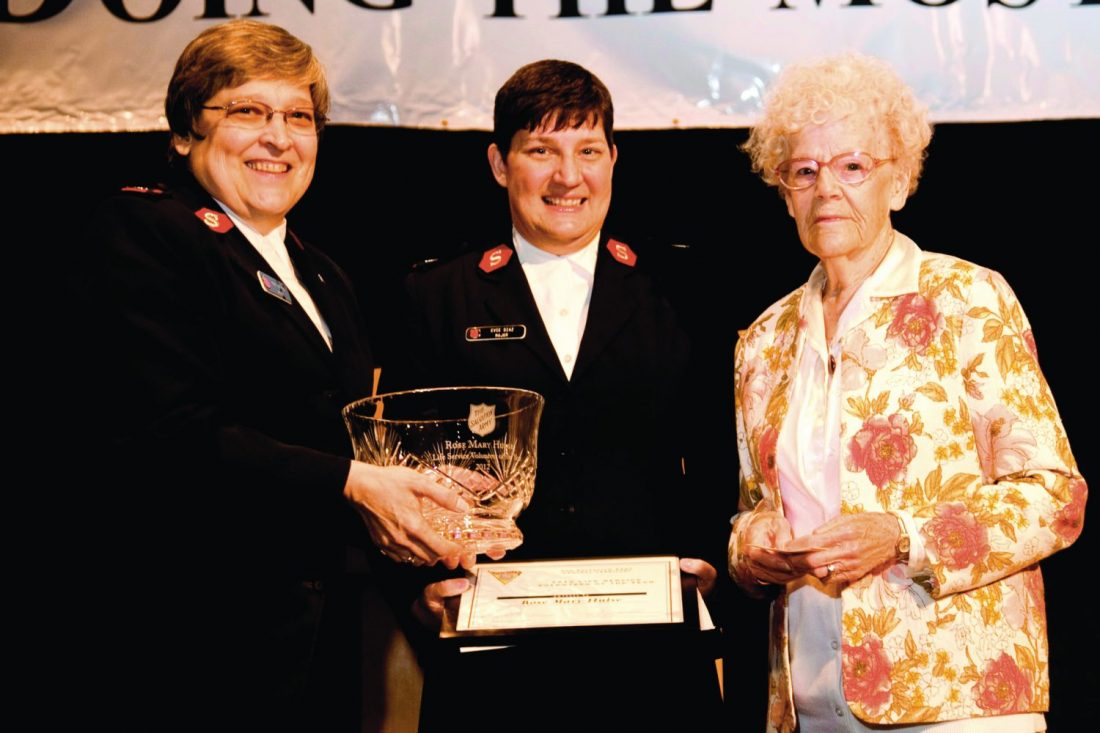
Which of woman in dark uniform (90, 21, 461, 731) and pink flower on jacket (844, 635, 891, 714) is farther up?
woman in dark uniform (90, 21, 461, 731)

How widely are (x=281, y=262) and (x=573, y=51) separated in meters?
1.13

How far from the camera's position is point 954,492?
1.97 meters

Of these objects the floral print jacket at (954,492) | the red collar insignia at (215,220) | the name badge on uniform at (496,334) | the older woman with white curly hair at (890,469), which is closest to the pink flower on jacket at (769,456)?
the older woman with white curly hair at (890,469)

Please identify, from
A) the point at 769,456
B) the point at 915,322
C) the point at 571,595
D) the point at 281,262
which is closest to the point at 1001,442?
the point at 915,322

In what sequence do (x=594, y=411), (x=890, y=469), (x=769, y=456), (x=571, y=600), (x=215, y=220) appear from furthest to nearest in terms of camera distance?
(x=594, y=411), (x=215, y=220), (x=769, y=456), (x=890, y=469), (x=571, y=600)

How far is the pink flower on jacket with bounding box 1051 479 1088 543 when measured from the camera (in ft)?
6.34

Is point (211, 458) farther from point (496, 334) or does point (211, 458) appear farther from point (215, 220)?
point (496, 334)

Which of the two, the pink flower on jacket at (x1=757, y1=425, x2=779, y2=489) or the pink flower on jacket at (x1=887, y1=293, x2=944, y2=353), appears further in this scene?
the pink flower on jacket at (x1=757, y1=425, x2=779, y2=489)

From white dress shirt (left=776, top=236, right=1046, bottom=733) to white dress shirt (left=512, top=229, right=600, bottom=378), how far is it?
1.68ft

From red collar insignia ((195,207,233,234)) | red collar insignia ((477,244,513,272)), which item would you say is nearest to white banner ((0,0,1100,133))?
red collar insignia ((477,244,513,272))

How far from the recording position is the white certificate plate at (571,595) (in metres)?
1.82

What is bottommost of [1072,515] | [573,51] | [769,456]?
[1072,515]

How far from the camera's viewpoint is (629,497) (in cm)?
239

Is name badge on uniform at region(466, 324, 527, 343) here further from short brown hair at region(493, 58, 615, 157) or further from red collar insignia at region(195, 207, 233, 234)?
red collar insignia at region(195, 207, 233, 234)
